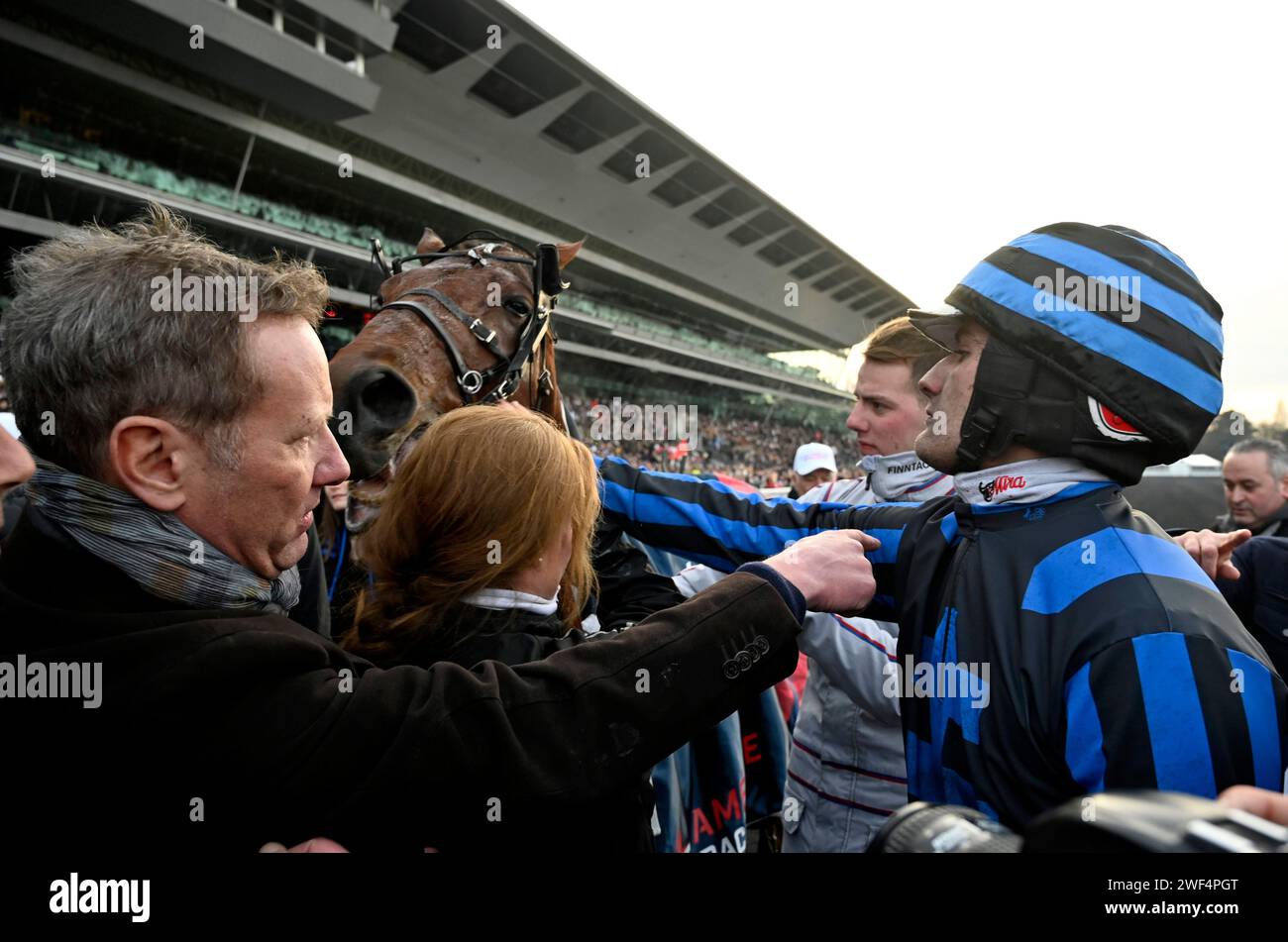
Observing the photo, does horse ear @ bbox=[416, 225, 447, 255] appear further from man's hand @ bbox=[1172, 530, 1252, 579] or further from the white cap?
the white cap

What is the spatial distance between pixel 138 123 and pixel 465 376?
19.2 metres

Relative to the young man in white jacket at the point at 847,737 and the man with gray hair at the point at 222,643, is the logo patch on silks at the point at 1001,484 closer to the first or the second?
the man with gray hair at the point at 222,643

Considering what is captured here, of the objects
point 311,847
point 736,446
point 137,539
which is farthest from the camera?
point 736,446

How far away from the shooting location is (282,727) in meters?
0.94

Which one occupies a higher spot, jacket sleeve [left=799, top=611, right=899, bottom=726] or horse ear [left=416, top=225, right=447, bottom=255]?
horse ear [left=416, top=225, right=447, bottom=255]

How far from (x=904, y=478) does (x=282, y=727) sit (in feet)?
8.81

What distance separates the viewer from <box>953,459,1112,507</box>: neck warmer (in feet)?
4.67

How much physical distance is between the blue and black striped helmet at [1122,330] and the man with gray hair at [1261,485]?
4642mm

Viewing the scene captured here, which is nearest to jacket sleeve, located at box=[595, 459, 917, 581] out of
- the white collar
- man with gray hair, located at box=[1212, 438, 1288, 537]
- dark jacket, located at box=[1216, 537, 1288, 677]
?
the white collar

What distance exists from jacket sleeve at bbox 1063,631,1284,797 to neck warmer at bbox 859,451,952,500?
1839 mm

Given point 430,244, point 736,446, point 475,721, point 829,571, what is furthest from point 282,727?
point 736,446

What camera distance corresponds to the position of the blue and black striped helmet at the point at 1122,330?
4.40 ft

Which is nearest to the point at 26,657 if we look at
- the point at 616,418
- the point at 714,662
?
the point at 714,662

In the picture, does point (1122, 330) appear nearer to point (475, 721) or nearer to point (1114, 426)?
point (1114, 426)
